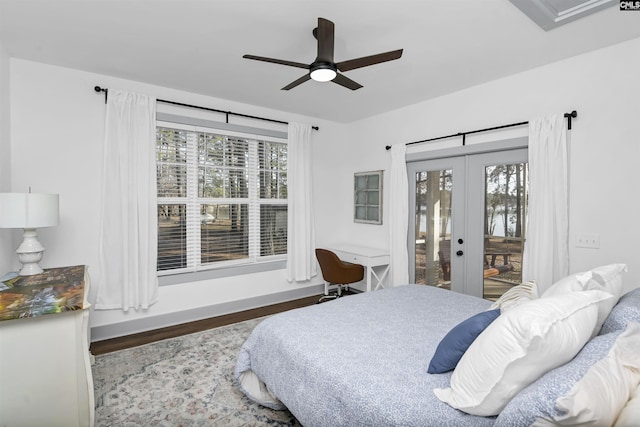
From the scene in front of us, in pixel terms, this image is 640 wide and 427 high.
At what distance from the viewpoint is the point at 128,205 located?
130 inches

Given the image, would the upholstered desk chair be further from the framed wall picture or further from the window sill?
the framed wall picture

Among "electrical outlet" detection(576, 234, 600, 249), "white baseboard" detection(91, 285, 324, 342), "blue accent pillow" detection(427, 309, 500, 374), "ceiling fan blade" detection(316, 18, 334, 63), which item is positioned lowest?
"white baseboard" detection(91, 285, 324, 342)

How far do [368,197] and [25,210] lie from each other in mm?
3823

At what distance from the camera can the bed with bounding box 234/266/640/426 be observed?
3.87 feet

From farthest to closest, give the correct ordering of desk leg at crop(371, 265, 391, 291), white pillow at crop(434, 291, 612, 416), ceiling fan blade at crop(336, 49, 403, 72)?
desk leg at crop(371, 265, 391, 291)
ceiling fan blade at crop(336, 49, 403, 72)
white pillow at crop(434, 291, 612, 416)

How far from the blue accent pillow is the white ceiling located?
196 centimetres

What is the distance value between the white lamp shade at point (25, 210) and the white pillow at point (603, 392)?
10.2 ft

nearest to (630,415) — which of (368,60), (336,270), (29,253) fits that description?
(368,60)

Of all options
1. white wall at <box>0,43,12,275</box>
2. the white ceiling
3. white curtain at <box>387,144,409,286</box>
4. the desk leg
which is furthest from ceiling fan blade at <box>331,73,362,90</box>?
white wall at <box>0,43,12,275</box>

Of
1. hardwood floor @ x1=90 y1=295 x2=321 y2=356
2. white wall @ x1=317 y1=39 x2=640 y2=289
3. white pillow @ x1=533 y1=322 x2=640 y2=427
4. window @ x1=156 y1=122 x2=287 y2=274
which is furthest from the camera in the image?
window @ x1=156 y1=122 x2=287 y2=274

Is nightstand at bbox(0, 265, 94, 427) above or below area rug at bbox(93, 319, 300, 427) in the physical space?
above

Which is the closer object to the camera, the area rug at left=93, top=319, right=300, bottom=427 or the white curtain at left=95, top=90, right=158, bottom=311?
the area rug at left=93, top=319, right=300, bottom=427

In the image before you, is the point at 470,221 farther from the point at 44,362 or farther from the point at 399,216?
the point at 44,362

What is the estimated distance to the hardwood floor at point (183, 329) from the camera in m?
3.09
